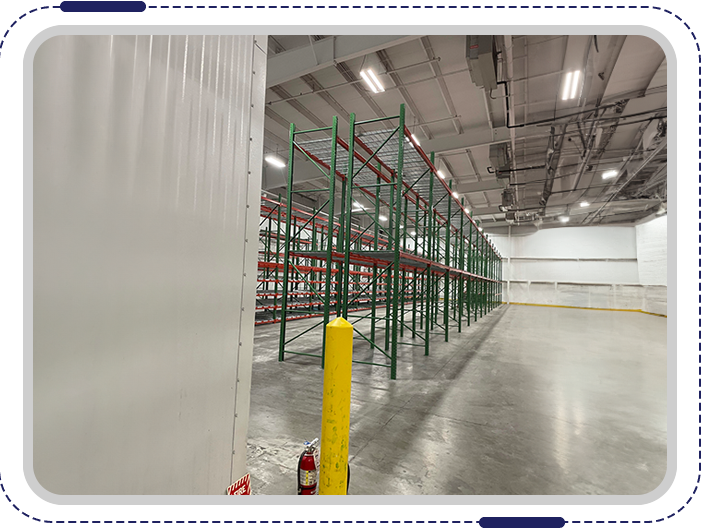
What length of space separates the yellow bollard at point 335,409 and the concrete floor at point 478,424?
65cm

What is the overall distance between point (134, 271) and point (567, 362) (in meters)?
8.24

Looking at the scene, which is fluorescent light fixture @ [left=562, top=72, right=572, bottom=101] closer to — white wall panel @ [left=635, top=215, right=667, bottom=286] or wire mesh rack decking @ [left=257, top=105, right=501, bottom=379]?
wire mesh rack decking @ [left=257, top=105, right=501, bottom=379]

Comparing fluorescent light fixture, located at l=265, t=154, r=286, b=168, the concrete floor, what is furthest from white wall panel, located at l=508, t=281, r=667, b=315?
fluorescent light fixture, located at l=265, t=154, r=286, b=168

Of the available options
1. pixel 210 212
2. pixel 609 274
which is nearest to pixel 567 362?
pixel 210 212

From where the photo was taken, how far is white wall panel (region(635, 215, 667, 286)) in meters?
18.9

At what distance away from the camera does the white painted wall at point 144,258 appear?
129 cm

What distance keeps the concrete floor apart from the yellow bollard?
0.65 m

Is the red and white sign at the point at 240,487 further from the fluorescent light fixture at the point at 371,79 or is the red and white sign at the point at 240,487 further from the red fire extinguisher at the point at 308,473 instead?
the fluorescent light fixture at the point at 371,79

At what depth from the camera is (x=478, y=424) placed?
12.8ft

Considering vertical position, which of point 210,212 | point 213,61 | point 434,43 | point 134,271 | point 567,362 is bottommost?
point 567,362

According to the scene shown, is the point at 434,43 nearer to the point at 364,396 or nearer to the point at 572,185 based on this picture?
the point at 364,396

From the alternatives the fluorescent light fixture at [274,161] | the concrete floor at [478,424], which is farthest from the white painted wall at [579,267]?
the fluorescent light fixture at [274,161]

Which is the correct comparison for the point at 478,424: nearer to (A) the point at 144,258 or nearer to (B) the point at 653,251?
(A) the point at 144,258
